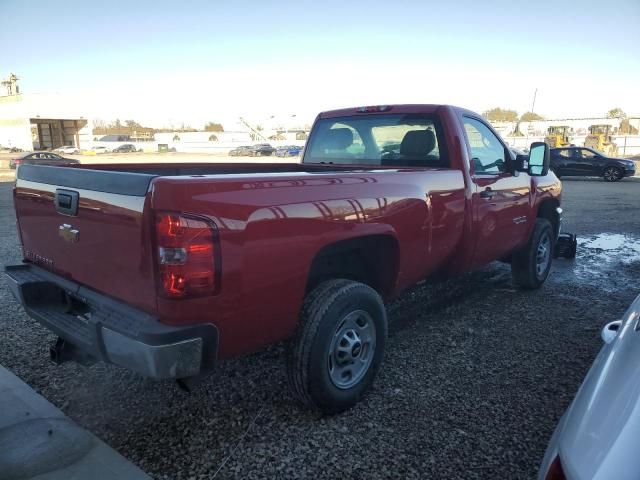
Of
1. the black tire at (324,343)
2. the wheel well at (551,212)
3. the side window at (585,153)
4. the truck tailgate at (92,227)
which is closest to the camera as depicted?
the truck tailgate at (92,227)

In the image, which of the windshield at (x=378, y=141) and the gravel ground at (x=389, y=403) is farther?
the windshield at (x=378, y=141)

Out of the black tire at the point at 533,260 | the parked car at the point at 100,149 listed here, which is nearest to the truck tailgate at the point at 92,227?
the black tire at the point at 533,260

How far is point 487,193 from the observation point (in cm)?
411

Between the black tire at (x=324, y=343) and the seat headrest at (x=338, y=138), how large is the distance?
6.88ft

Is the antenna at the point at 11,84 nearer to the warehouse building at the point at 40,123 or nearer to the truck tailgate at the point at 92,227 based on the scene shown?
the warehouse building at the point at 40,123

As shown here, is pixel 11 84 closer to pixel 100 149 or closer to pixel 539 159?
pixel 100 149

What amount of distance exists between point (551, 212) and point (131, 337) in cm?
519

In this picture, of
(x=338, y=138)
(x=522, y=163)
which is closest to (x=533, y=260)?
(x=522, y=163)

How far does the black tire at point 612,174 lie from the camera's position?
21656mm

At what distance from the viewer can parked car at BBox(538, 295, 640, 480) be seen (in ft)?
4.03

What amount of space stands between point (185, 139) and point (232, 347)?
8090cm

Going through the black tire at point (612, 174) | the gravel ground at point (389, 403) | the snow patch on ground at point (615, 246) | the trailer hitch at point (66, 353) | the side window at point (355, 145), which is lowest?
the snow patch on ground at point (615, 246)

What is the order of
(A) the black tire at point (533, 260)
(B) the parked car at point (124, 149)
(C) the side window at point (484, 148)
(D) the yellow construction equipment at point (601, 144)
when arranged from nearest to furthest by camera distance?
(C) the side window at point (484, 148) → (A) the black tire at point (533, 260) → (D) the yellow construction equipment at point (601, 144) → (B) the parked car at point (124, 149)

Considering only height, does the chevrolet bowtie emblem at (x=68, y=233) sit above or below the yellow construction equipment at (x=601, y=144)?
below
